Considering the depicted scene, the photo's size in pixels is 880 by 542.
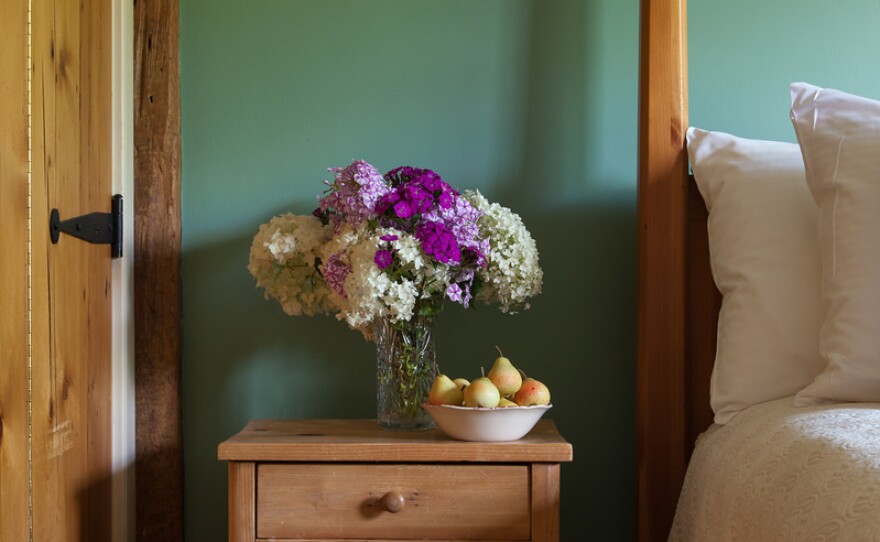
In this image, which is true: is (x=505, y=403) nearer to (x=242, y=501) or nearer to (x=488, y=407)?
(x=488, y=407)

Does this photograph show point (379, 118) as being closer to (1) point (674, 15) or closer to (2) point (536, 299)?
(2) point (536, 299)

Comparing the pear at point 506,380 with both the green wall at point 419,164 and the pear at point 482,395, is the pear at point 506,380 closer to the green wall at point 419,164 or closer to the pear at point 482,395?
the pear at point 482,395

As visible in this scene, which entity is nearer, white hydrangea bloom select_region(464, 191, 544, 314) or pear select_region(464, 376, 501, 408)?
pear select_region(464, 376, 501, 408)

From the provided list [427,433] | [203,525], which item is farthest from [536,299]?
[203,525]

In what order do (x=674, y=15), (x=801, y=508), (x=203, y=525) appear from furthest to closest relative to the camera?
(x=203, y=525)
(x=674, y=15)
(x=801, y=508)

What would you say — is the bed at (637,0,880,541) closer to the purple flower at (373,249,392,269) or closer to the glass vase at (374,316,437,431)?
the glass vase at (374,316,437,431)

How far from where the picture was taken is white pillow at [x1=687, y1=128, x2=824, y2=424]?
4.61 feet

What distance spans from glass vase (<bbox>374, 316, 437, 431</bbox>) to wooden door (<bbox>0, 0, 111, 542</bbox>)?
50cm

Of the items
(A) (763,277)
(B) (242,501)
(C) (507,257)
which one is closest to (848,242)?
(A) (763,277)

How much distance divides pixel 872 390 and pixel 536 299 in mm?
647

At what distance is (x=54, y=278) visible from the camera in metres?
1.40

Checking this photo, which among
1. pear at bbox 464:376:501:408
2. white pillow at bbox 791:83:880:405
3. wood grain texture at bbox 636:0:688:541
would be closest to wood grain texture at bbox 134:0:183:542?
pear at bbox 464:376:501:408

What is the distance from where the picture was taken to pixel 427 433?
4.83 ft

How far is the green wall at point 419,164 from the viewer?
1753mm
